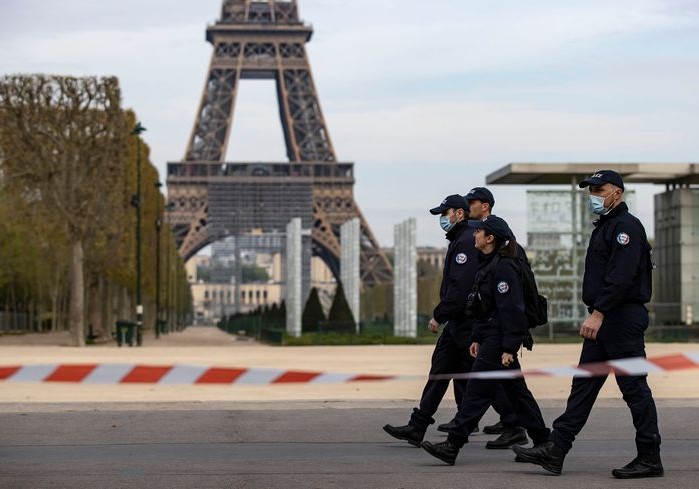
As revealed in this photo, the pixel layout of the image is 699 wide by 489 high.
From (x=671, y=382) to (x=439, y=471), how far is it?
10744 millimetres

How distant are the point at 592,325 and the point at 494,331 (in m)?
0.92

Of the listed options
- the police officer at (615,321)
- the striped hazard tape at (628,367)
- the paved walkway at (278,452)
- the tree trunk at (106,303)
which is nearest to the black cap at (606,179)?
the police officer at (615,321)

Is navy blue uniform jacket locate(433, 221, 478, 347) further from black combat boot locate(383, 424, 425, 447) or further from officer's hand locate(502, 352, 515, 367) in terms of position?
officer's hand locate(502, 352, 515, 367)

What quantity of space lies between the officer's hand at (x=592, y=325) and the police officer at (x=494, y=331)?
0.66 metres

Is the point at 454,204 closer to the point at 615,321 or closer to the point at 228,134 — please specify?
the point at 615,321

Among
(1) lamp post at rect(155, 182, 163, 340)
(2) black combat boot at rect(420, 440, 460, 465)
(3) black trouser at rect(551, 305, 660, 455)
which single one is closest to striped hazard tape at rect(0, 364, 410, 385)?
(2) black combat boot at rect(420, 440, 460, 465)

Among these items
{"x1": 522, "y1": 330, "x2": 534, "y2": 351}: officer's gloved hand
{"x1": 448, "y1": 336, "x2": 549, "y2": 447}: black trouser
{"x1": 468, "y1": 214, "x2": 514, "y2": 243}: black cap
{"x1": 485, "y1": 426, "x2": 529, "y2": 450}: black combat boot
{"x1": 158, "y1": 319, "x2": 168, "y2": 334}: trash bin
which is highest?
Answer: {"x1": 468, "y1": 214, "x2": 514, "y2": 243}: black cap

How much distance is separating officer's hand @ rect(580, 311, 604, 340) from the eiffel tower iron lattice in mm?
95867

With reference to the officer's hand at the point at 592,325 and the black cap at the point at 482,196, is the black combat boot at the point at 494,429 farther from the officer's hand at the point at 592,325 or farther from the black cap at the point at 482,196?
the officer's hand at the point at 592,325

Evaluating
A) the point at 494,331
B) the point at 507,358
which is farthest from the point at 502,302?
the point at 507,358

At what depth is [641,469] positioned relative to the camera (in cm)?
856

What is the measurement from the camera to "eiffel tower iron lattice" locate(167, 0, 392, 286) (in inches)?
4284

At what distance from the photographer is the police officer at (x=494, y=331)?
9.23 metres

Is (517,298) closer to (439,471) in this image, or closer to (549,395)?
(439,471)
